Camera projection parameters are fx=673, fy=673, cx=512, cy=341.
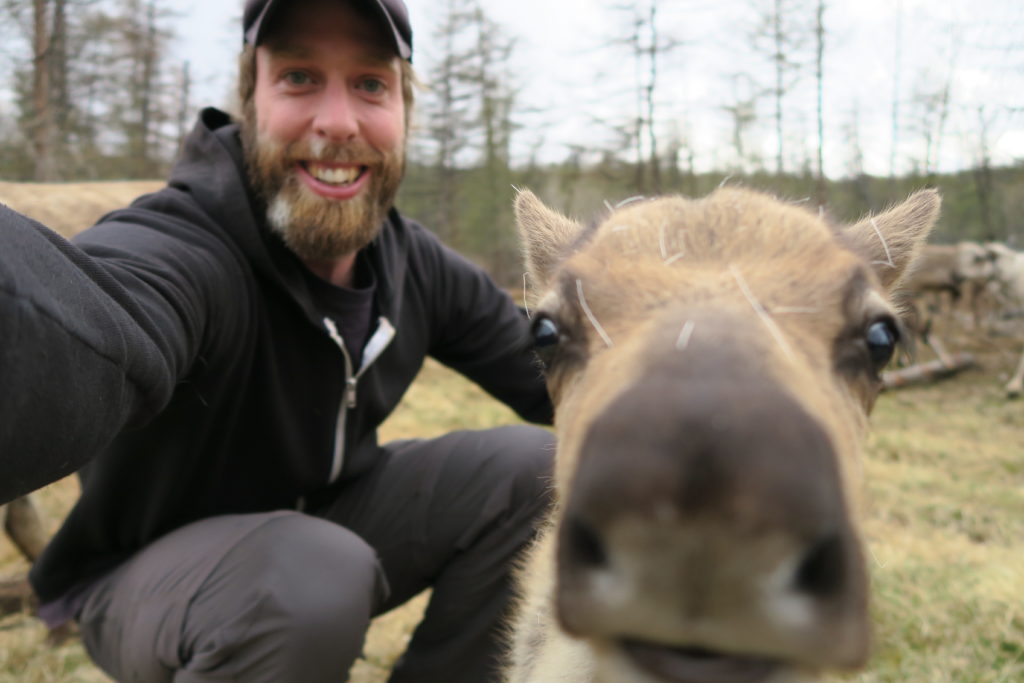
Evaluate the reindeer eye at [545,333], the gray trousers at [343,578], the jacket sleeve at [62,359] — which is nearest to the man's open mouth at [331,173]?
the gray trousers at [343,578]

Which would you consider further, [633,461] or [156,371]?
[156,371]

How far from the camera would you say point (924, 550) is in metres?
6.80

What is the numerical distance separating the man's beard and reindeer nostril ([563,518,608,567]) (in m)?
2.88

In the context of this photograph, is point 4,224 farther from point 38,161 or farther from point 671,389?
point 38,161

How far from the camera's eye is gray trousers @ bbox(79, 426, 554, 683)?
3102mm

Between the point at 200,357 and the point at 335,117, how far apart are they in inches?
65.5

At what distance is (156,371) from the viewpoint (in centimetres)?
218

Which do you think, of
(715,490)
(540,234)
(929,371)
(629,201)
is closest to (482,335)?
(540,234)

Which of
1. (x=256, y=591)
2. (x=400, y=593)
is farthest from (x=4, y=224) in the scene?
(x=400, y=593)

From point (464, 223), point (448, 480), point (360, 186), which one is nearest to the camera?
point (360, 186)

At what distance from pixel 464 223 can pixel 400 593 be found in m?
28.6

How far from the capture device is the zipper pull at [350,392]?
149 inches

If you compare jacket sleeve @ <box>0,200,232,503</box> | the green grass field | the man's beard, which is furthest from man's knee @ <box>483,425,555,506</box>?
jacket sleeve @ <box>0,200,232,503</box>

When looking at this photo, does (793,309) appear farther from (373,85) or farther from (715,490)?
(373,85)
